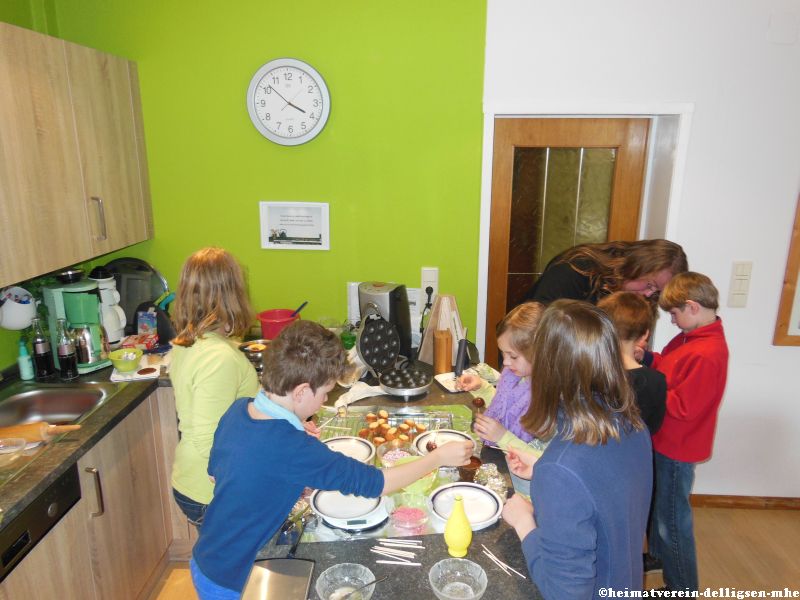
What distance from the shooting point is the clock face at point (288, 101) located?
2734 millimetres

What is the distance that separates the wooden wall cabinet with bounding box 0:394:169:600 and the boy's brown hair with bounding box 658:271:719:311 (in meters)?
2.10

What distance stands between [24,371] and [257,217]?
1232 mm

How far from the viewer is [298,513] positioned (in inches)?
58.4

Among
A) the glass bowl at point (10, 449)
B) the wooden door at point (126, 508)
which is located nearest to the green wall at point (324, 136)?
the wooden door at point (126, 508)

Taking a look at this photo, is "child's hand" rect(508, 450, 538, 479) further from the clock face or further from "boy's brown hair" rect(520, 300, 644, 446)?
the clock face

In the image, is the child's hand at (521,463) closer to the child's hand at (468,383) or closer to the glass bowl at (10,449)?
the child's hand at (468,383)

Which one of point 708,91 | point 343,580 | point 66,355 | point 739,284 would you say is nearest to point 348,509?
point 343,580

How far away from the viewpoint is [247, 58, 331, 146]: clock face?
2734mm

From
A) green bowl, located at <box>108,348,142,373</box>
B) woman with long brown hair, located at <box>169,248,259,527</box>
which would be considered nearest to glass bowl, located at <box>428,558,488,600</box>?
woman with long brown hair, located at <box>169,248,259,527</box>

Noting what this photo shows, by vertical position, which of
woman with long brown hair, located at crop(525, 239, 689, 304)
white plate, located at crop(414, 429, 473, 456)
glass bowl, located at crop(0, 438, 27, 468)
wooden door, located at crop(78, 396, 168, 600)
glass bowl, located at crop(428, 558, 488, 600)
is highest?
woman with long brown hair, located at crop(525, 239, 689, 304)

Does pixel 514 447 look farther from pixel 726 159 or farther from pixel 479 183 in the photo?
pixel 726 159

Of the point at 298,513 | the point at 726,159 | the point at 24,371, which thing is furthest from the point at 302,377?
the point at 726,159

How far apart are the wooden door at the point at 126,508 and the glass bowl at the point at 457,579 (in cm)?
134

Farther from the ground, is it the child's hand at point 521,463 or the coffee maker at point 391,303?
the coffee maker at point 391,303
